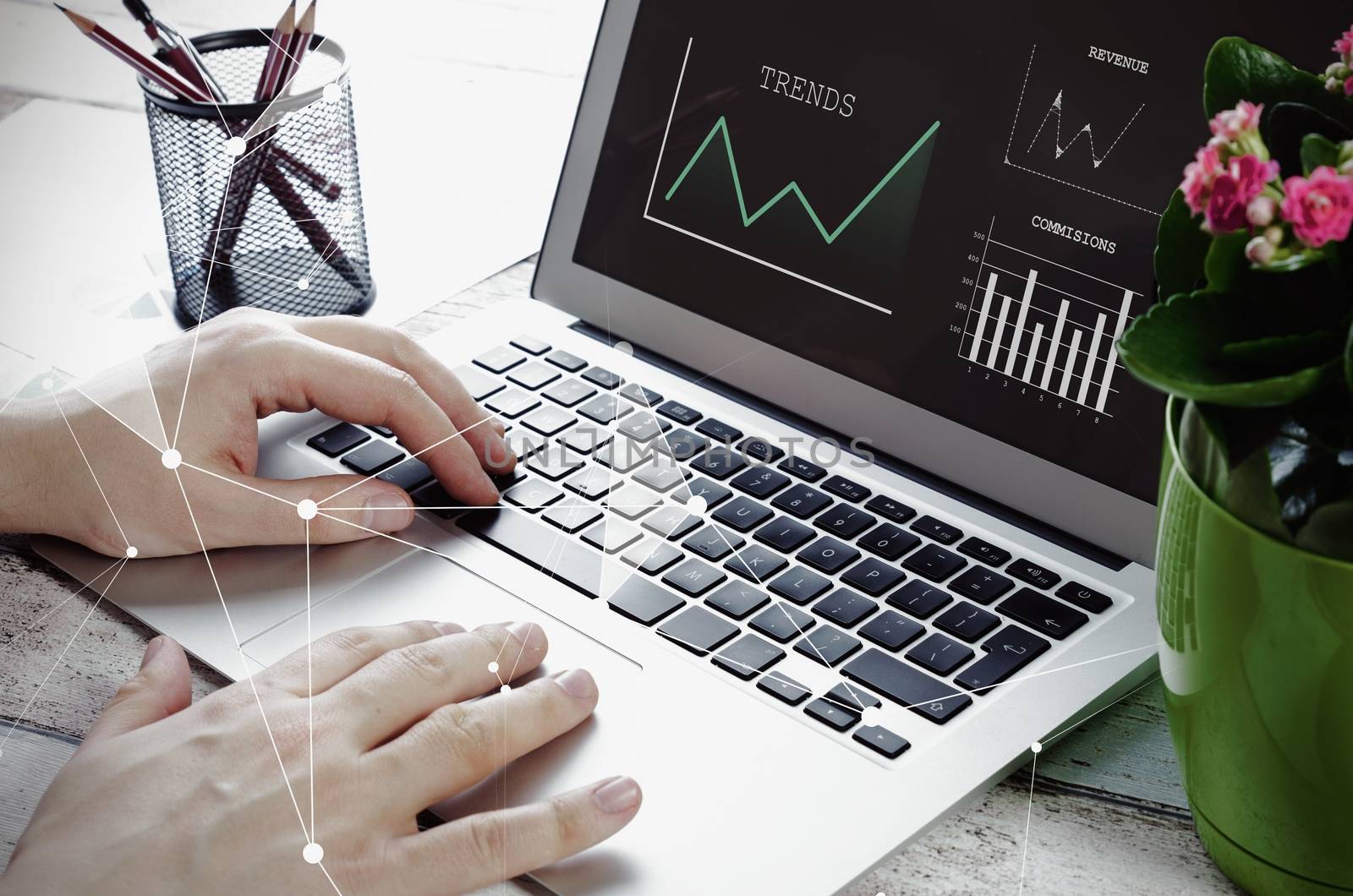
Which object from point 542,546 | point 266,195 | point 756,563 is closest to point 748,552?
point 756,563

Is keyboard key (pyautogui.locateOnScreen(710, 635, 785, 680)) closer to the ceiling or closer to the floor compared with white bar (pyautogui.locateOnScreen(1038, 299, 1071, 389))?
closer to the floor

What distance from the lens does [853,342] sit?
0.77m

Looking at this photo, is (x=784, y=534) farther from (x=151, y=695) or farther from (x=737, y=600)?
(x=151, y=695)

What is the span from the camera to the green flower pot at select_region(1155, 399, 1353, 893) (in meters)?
0.42

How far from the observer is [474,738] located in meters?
0.53

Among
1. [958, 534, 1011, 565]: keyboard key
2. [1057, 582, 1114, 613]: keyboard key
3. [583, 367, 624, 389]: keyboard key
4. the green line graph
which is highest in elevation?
the green line graph

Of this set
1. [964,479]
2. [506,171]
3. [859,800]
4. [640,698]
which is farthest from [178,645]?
[506,171]

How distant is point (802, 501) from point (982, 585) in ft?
0.38

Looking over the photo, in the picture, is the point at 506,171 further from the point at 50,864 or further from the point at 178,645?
the point at 50,864

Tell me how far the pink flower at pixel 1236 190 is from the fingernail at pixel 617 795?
303mm

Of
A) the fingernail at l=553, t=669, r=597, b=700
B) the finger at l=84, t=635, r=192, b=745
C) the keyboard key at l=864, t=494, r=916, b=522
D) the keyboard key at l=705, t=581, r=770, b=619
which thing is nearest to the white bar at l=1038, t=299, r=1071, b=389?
the keyboard key at l=864, t=494, r=916, b=522

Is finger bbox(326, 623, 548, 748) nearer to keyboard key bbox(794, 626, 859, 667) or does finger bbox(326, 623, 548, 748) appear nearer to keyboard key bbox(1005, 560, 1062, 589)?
keyboard key bbox(794, 626, 859, 667)

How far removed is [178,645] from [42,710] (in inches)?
2.6

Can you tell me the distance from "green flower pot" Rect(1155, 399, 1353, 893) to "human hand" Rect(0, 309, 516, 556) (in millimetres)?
385
